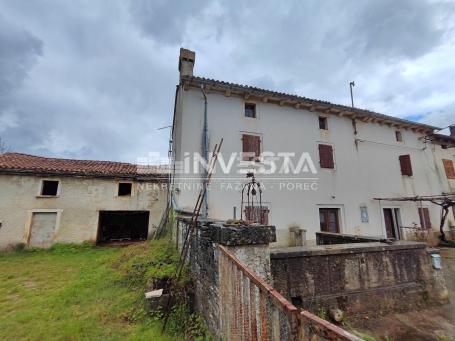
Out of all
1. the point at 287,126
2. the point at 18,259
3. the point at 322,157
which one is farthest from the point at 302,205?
the point at 18,259

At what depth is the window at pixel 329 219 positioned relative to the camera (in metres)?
10.5

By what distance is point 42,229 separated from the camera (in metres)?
10.2

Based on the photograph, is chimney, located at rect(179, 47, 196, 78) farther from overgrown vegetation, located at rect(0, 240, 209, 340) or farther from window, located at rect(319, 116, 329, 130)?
overgrown vegetation, located at rect(0, 240, 209, 340)

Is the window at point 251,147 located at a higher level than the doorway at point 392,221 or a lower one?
higher

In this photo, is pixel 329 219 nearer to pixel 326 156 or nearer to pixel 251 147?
pixel 326 156

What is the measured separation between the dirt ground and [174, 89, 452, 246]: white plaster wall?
17.7 ft

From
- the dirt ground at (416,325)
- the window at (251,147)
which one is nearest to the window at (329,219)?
the window at (251,147)

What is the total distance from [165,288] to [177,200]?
457cm

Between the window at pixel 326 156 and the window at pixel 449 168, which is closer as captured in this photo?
the window at pixel 326 156

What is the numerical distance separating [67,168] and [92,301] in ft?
30.2

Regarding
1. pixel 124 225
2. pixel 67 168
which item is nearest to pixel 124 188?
pixel 67 168

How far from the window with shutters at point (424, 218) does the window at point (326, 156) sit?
6784mm

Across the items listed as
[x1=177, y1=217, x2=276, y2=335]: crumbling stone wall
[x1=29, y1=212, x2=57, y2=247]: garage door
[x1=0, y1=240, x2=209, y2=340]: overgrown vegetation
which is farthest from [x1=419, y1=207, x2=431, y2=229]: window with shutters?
[x1=29, y1=212, x2=57, y2=247]: garage door

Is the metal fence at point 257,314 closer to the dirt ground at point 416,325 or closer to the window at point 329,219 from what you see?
the dirt ground at point 416,325
